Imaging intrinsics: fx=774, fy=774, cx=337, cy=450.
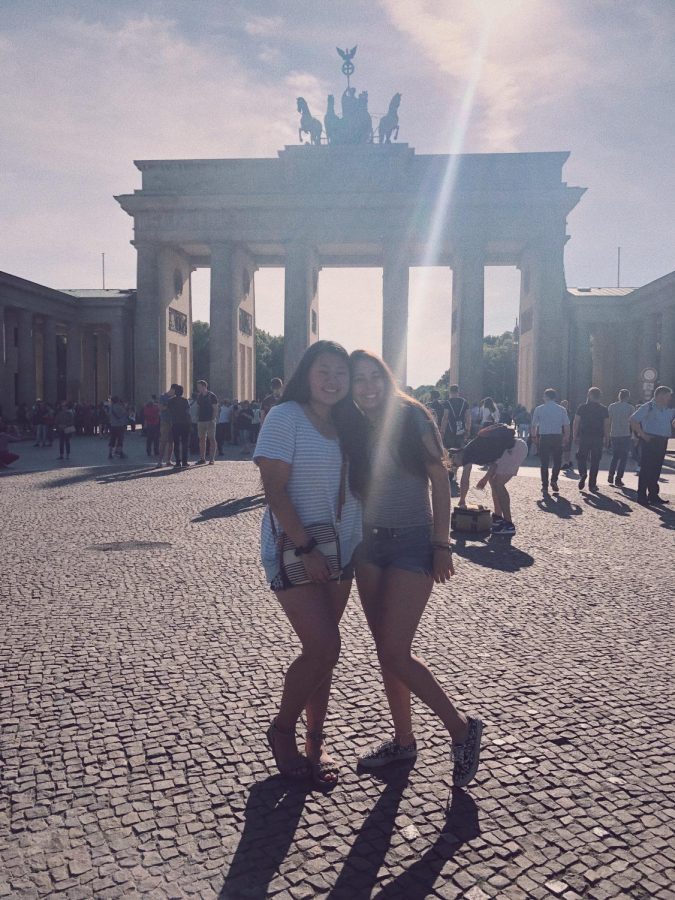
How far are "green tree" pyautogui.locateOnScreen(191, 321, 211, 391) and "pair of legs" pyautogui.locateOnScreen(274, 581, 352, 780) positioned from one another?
7355 centimetres

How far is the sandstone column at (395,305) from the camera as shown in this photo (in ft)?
141

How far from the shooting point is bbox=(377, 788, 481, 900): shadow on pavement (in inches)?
98.3

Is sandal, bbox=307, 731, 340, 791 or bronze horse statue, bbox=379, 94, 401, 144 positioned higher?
bronze horse statue, bbox=379, 94, 401, 144

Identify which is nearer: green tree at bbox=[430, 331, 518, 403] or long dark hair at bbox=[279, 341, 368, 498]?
long dark hair at bbox=[279, 341, 368, 498]

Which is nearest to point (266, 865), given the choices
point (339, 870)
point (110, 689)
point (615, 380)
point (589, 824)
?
point (339, 870)

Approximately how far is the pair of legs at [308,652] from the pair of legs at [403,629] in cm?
16

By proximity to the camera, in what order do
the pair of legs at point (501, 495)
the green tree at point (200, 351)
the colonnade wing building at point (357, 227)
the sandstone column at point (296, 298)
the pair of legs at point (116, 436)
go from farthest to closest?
1. the green tree at point (200, 351)
2. the sandstone column at point (296, 298)
3. the colonnade wing building at point (357, 227)
4. the pair of legs at point (116, 436)
5. the pair of legs at point (501, 495)

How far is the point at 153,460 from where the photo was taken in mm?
21484

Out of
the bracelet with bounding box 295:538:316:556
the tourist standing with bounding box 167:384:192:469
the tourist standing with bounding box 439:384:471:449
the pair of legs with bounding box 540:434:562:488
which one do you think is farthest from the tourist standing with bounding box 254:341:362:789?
the tourist standing with bounding box 167:384:192:469

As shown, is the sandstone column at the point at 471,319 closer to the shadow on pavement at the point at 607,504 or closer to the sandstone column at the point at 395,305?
the sandstone column at the point at 395,305

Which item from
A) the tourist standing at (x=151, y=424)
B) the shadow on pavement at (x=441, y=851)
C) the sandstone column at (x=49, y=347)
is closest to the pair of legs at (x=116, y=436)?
the tourist standing at (x=151, y=424)

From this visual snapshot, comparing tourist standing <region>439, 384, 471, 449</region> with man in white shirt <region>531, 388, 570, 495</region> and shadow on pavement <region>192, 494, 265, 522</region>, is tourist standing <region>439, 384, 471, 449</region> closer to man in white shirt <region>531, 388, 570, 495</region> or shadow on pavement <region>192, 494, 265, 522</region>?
man in white shirt <region>531, 388, 570, 495</region>

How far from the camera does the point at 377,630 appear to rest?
128 inches

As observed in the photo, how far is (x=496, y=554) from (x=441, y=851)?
18.9 feet
